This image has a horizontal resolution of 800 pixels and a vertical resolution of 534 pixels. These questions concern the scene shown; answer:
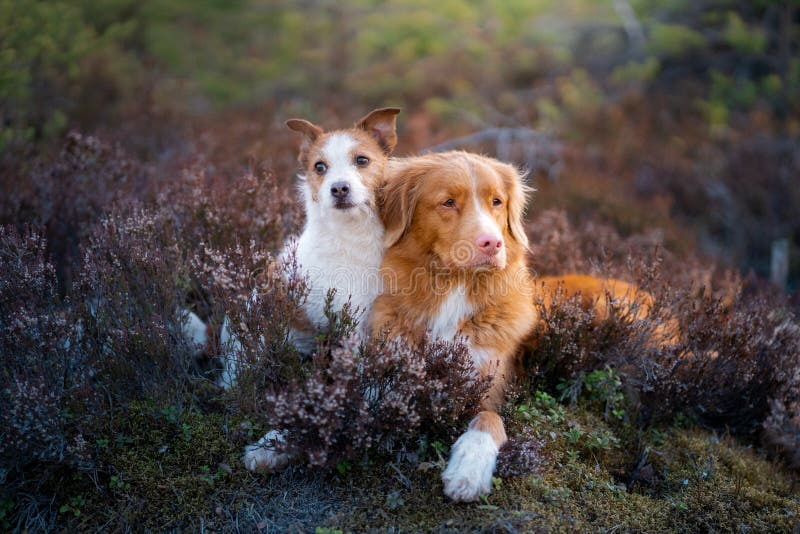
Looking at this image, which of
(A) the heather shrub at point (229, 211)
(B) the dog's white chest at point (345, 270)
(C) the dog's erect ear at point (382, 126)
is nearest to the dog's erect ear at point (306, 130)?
(C) the dog's erect ear at point (382, 126)

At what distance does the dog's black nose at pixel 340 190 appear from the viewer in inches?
143

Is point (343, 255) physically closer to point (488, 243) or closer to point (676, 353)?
point (488, 243)

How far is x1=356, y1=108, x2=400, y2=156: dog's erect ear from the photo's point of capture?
4180mm

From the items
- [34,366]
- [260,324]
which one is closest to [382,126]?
[260,324]

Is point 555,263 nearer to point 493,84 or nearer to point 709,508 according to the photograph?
point 709,508

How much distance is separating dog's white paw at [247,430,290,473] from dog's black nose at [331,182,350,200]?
53.5 inches

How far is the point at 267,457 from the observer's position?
3184 mm

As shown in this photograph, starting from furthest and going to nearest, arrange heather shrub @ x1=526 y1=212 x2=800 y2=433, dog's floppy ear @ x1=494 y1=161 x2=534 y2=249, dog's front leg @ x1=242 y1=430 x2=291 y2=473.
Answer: heather shrub @ x1=526 y1=212 x2=800 y2=433 → dog's floppy ear @ x1=494 y1=161 x2=534 y2=249 → dog's front leg @ x1=242 y1=430 x2=291 y2=473

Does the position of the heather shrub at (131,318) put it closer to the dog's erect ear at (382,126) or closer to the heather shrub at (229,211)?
the heather shrub at (229,211)

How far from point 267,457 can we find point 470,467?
3.39 ft

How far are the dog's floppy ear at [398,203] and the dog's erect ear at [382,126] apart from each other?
0.51 m

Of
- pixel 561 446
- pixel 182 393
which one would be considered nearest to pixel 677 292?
pixel 561 446

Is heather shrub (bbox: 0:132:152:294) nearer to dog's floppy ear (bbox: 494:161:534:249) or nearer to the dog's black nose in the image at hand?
the dog's black nose

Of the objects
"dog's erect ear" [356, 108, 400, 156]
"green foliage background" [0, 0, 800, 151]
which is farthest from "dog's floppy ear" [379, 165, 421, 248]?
"green foliage background" [0, 0, 800, 151]
